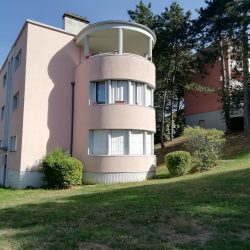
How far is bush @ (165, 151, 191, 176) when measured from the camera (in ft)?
66.5

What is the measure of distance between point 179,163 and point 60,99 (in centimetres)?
879

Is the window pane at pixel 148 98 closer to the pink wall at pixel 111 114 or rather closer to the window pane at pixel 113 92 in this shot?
the pink wall at pixel 111 114

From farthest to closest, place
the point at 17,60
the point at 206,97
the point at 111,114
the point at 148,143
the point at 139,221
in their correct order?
the point at 206,97
the point at 17,60
the point at 148,143
the point at 111,114
the point at 139,221

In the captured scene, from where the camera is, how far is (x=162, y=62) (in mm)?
34875

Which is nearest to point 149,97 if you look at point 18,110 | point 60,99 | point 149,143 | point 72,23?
point 149,143

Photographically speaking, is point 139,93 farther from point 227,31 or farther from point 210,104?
point 210,104

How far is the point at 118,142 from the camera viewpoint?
2023 cm

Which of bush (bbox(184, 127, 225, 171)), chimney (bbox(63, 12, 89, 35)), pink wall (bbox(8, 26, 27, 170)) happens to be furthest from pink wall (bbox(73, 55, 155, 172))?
chimney (bbox(63, 12, 89, 35))

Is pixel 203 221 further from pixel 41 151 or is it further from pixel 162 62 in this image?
pixel 162 62

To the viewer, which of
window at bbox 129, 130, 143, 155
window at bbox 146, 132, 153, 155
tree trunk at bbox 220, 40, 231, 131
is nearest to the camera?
window at bbox 129, 130, 143, 155

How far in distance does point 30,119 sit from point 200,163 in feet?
35.6

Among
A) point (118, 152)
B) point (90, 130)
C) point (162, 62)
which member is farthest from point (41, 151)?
point (162, 62)

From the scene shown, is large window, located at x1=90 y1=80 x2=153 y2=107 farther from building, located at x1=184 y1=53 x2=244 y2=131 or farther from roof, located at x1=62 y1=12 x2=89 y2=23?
building, located at x1=184 y1=53 x2=244 y2=131

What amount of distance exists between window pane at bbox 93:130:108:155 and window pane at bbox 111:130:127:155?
458 millimetres
